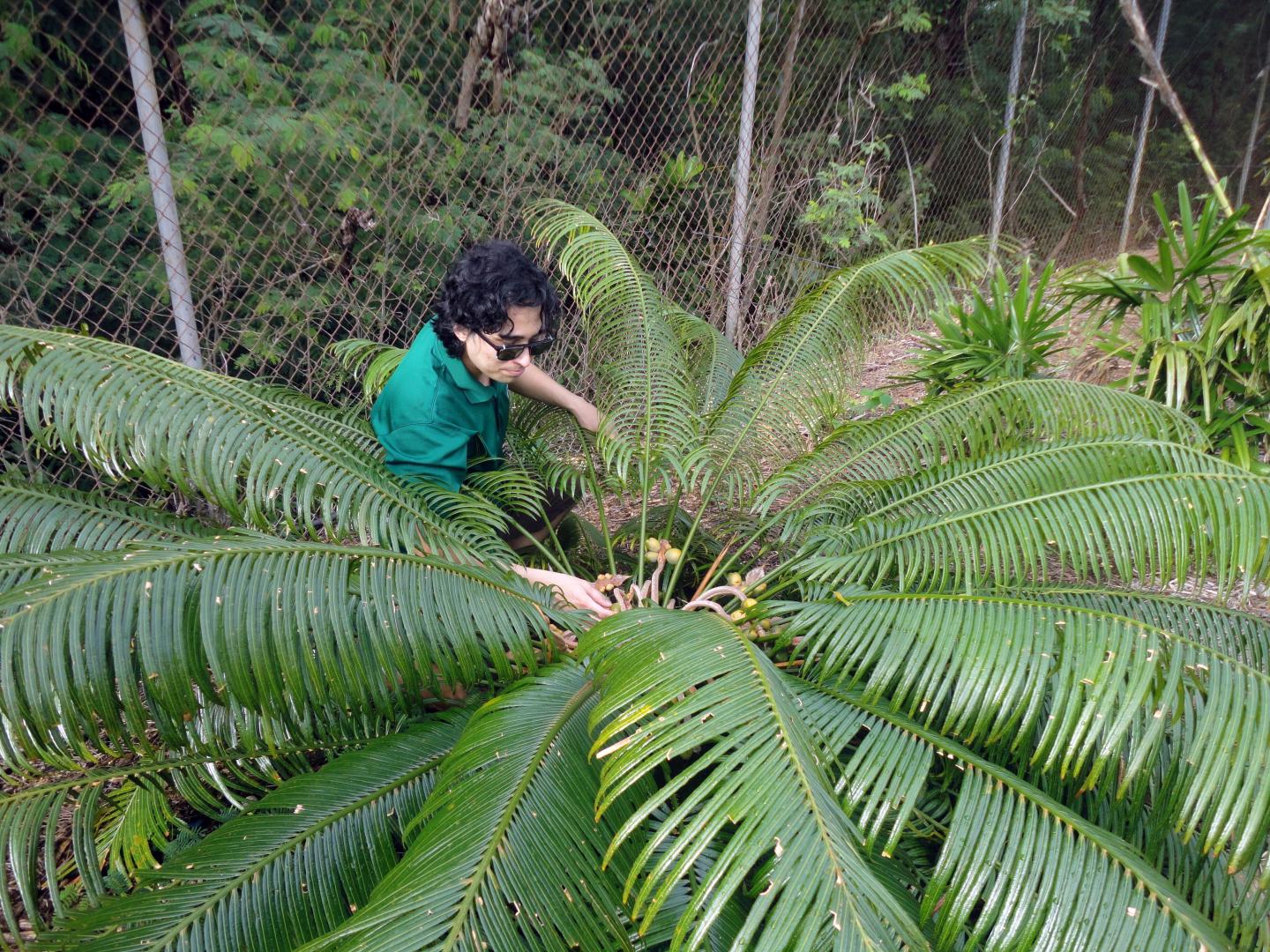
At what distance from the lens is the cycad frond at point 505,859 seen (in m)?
1.07

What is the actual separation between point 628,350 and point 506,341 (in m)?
0.66

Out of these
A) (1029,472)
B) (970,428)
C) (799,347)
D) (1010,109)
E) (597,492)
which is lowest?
(597,492)

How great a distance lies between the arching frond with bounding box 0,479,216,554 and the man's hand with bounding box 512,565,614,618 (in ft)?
2.58

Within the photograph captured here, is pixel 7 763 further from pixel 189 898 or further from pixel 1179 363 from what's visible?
pixel 1179 363

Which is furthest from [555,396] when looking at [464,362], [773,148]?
[773,148]

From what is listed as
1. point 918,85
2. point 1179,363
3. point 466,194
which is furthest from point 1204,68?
point 466,194

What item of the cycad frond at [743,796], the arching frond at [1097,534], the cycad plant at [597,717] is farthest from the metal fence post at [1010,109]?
the cycad frond at [743,796]

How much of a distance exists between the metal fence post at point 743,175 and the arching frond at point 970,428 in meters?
1.85

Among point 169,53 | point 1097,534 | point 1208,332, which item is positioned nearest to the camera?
point 1097,534

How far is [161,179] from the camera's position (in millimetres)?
2611

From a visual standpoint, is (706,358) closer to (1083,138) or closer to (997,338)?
(997,338)

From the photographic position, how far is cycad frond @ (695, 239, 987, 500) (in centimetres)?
254

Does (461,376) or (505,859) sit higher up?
(461,376)

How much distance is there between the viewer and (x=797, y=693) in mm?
1611
